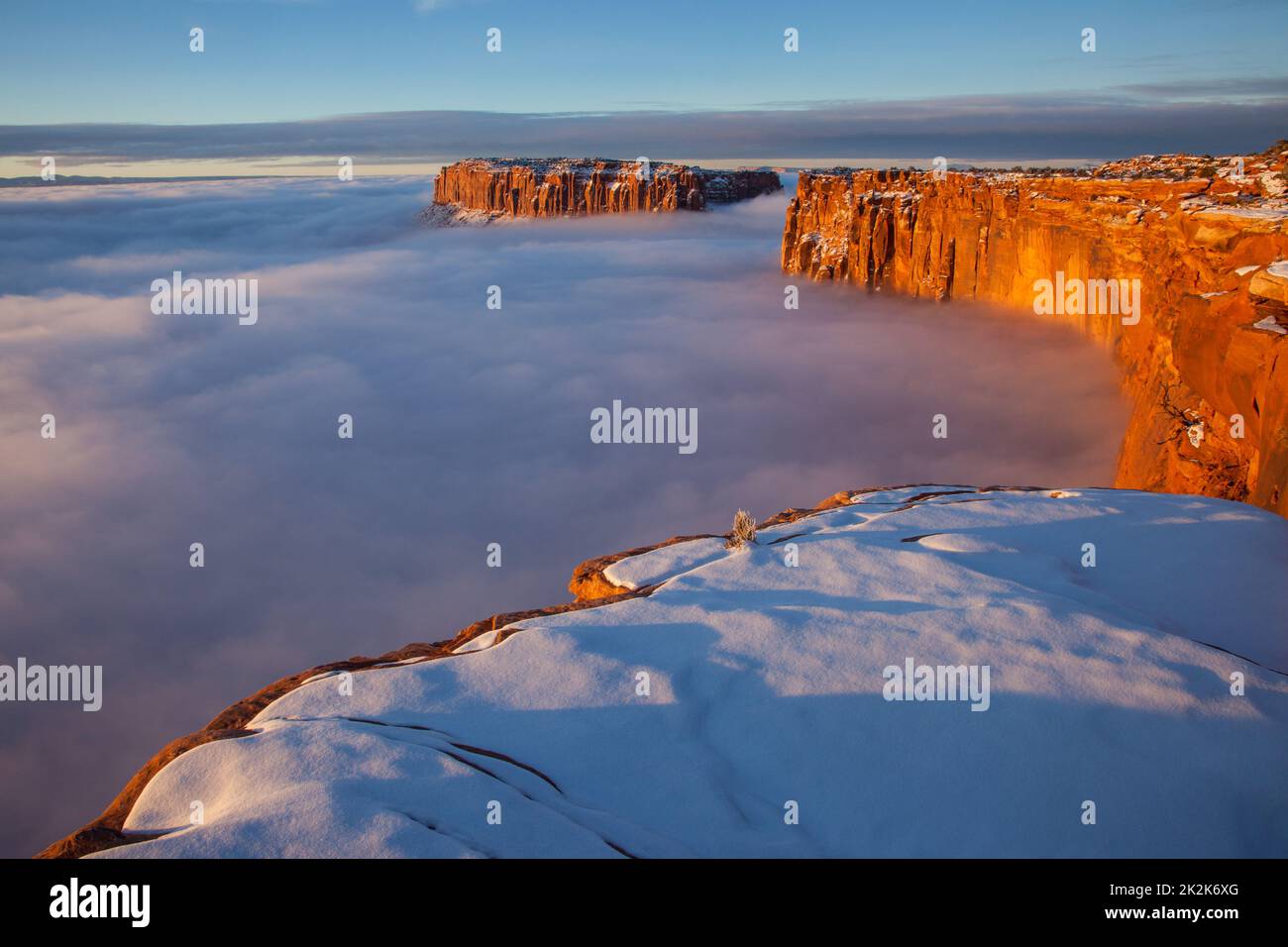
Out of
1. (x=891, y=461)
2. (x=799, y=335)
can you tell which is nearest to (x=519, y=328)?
(x=799, y=335)

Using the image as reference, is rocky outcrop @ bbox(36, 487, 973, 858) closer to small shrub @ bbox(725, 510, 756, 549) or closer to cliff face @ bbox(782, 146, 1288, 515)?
small shrub @ bbox(725, 510, 756, 549)

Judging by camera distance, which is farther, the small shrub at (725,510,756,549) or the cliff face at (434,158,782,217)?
the cliff face at (434,158,782,217)

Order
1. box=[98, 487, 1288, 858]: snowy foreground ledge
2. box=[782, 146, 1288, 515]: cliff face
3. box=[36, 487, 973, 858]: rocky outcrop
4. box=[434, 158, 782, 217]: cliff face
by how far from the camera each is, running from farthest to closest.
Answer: box=[434, 158, 782, 217]: cliff face
box=[782, 146, 1288, 515]: cliff face
box=[98, 487, 1288, 858]: snowy foreground ledge
box=[36, 487, 973, 858]: rocky outcrop

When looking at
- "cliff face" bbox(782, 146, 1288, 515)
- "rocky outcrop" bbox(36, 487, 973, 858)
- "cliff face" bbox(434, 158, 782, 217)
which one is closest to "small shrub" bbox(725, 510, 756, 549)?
"rocky outcrop" bbox(36, 487, 973, 858)

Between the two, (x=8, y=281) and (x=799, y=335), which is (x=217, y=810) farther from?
(x=8, y=281)

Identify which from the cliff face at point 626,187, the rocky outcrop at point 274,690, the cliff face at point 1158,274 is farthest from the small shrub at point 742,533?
the cliff face at point 626,187
